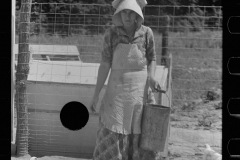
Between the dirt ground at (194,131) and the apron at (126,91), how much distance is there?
1.96 metres

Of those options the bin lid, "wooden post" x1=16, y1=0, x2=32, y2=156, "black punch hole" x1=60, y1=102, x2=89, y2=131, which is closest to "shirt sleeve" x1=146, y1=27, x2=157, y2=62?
"black punch hole" x1=60, y1=102, x2=89, y2=131

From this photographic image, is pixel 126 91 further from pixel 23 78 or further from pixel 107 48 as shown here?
pixel 23 78

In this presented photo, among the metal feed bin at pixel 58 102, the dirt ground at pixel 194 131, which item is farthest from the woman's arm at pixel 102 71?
the dirt ground at pixel 194 131

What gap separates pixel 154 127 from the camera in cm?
286

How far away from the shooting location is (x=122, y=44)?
2.96 m

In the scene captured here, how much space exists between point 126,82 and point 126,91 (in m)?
0.07

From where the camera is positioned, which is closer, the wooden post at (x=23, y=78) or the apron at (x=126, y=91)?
the apron at (x=126, y=91)

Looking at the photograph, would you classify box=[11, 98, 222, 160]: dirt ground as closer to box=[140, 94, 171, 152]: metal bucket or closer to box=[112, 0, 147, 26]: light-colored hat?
box=[140, 94, 171, 152]: metal bucket

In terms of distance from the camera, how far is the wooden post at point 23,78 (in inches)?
180

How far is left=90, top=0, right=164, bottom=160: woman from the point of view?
9.70ft

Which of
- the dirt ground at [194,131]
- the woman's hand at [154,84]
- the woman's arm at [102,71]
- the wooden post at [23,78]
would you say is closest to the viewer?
the woman's hand at [154,84]

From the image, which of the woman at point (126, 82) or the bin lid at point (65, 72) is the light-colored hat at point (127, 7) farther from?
the bin lid at point (65, 72)

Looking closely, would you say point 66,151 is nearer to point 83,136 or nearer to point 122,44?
point 83,136
